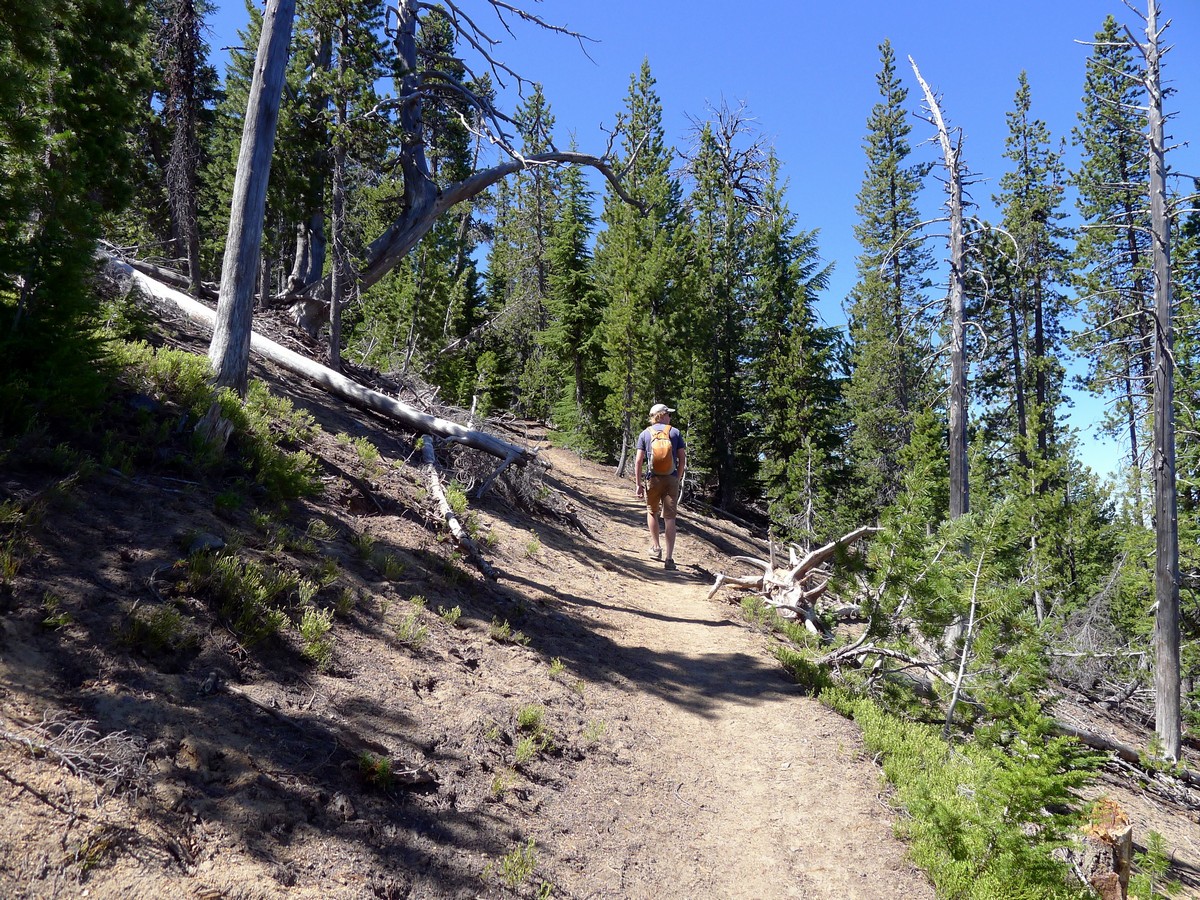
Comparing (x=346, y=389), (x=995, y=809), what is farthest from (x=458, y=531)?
(x=995, y=809)

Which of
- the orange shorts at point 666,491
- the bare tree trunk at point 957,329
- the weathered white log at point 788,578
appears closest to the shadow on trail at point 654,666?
the weathered white log at point 788,578

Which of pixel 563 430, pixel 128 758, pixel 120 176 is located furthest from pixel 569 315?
pixel 128 758

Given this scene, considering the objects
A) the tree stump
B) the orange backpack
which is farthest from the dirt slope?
the orange backpack

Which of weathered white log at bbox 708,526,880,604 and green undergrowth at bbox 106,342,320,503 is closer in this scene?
green undergrowth at bbox 106,342,320,503

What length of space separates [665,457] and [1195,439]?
46.8 ft

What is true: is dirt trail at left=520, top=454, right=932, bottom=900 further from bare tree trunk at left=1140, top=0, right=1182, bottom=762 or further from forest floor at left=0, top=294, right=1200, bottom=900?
bare tree trunk at left=1140, top=0, right=1182, bottom=762

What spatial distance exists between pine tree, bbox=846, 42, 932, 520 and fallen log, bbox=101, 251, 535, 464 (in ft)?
43.1

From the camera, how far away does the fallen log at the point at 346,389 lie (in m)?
9.21

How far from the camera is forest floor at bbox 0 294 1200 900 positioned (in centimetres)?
273

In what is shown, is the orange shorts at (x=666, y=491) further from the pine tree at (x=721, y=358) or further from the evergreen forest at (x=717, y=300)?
the pine tree at (x=721, y=358)

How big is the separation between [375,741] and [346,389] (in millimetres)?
7049

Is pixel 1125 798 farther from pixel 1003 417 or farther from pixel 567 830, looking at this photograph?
pixel 1003 417

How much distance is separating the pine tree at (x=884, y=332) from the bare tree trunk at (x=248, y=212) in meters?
15.6

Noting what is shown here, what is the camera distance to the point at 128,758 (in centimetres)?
280
